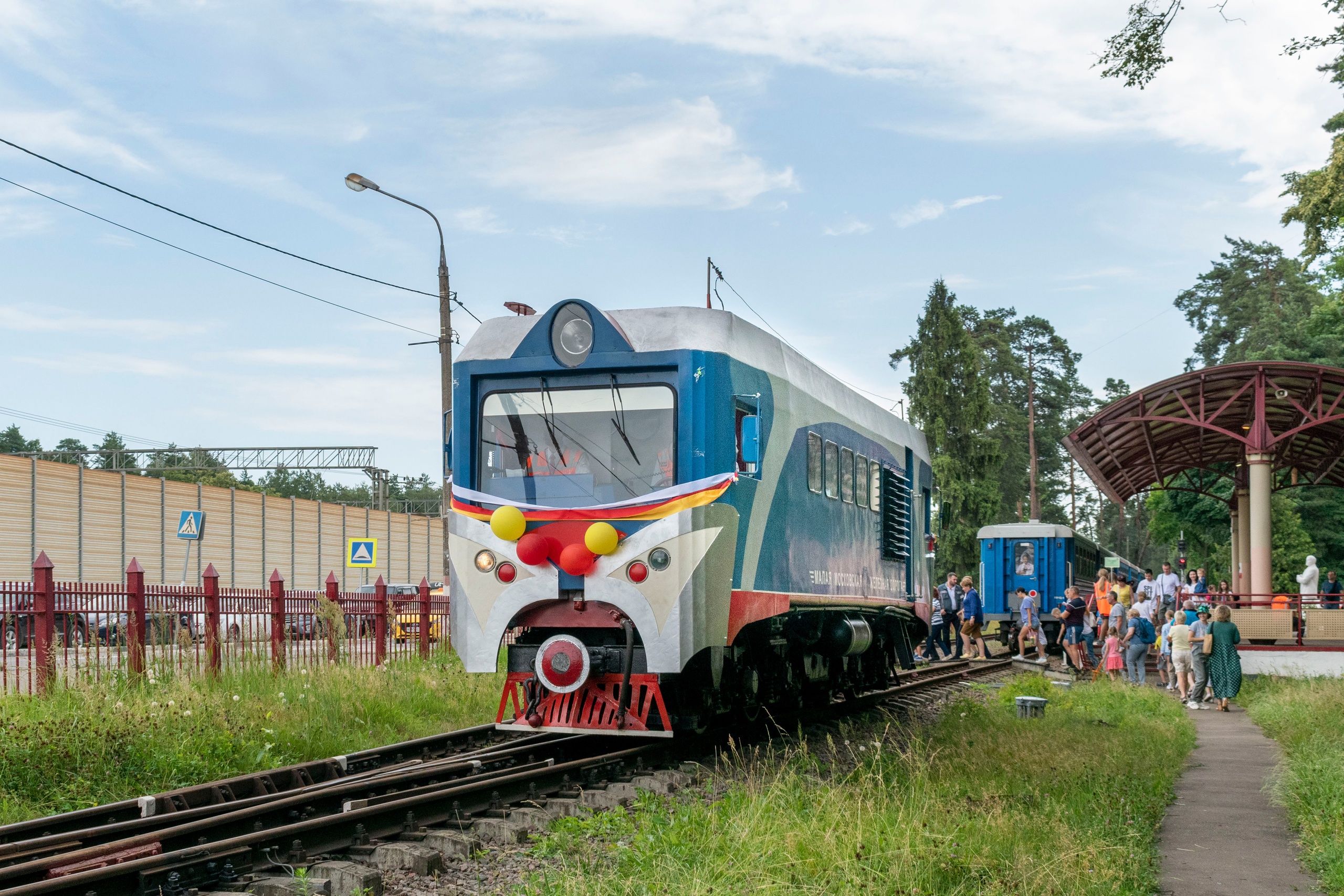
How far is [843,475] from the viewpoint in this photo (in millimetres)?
13148

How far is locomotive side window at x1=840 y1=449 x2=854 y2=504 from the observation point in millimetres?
13094

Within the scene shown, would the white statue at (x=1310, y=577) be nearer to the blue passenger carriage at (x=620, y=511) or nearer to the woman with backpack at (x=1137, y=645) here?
the woman with backpack at (x=1137, y=645)

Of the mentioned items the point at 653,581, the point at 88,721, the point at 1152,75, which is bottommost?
the point at 88,721

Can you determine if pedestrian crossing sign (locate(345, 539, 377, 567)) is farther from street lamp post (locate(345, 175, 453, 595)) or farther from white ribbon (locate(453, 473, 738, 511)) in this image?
white ribbon (locate(453, 473, 738, 511))

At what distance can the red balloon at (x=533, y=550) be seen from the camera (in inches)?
388

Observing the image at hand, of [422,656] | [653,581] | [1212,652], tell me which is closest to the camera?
[653,581]

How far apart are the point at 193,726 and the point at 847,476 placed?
6.56 metres

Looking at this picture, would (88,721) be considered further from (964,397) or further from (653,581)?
(964,397)

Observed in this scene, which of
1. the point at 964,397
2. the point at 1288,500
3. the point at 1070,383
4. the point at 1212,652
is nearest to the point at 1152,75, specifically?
the point at 1212,652

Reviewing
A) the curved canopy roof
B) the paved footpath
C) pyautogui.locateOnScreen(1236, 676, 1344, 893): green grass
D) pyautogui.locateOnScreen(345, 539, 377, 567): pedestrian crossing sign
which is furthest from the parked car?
the curved canopy roof

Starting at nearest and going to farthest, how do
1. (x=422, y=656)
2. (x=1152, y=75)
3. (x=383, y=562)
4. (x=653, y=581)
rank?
(x=653, y=581), (x=1152, y=75), (x=422, y=656), (x=383, y=562)

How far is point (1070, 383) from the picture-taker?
7775 centimetres

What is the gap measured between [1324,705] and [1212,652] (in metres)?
3.10

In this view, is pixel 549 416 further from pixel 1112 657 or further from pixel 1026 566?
pixel 1026 566
